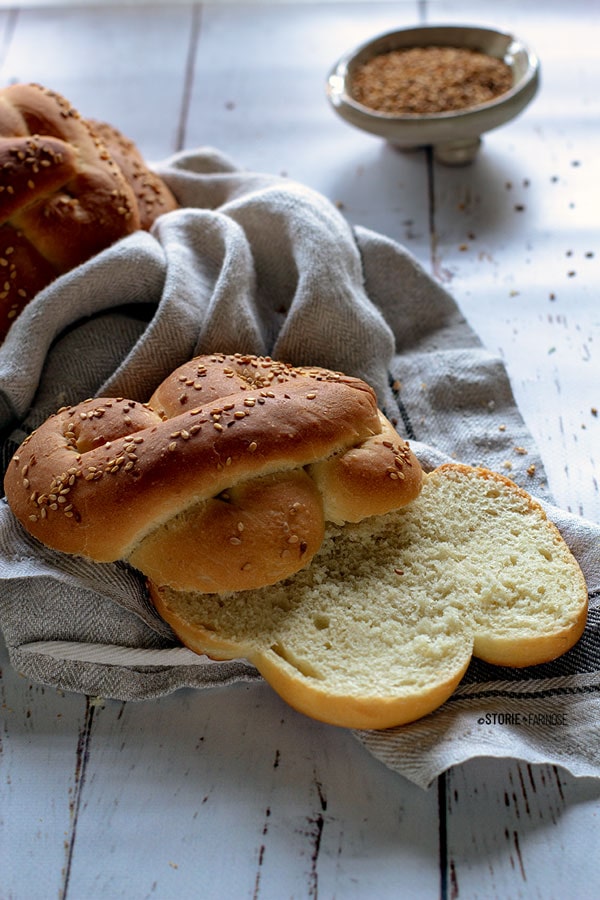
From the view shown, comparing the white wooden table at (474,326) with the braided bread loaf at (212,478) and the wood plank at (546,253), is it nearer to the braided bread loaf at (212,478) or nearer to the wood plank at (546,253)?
the wood plank at (546,253)

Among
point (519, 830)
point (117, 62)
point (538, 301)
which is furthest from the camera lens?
point (117, 62)

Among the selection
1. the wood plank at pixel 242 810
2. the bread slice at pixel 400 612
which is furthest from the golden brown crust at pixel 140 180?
the wood plank at pixel 242 810

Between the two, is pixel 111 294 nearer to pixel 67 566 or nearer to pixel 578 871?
pixel 67 566

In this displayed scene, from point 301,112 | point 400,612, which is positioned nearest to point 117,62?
point 301,112

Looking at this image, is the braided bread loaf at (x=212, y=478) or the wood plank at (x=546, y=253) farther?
the wood plank at (x=546, y=253)

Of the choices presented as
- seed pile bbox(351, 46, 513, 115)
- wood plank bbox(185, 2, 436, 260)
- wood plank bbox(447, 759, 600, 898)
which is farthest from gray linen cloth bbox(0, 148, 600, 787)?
seed pile bbox(351, 46, 513, 115)

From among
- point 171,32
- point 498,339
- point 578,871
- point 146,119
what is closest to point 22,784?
point 578,871

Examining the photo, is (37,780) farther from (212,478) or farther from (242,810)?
(212,478)
